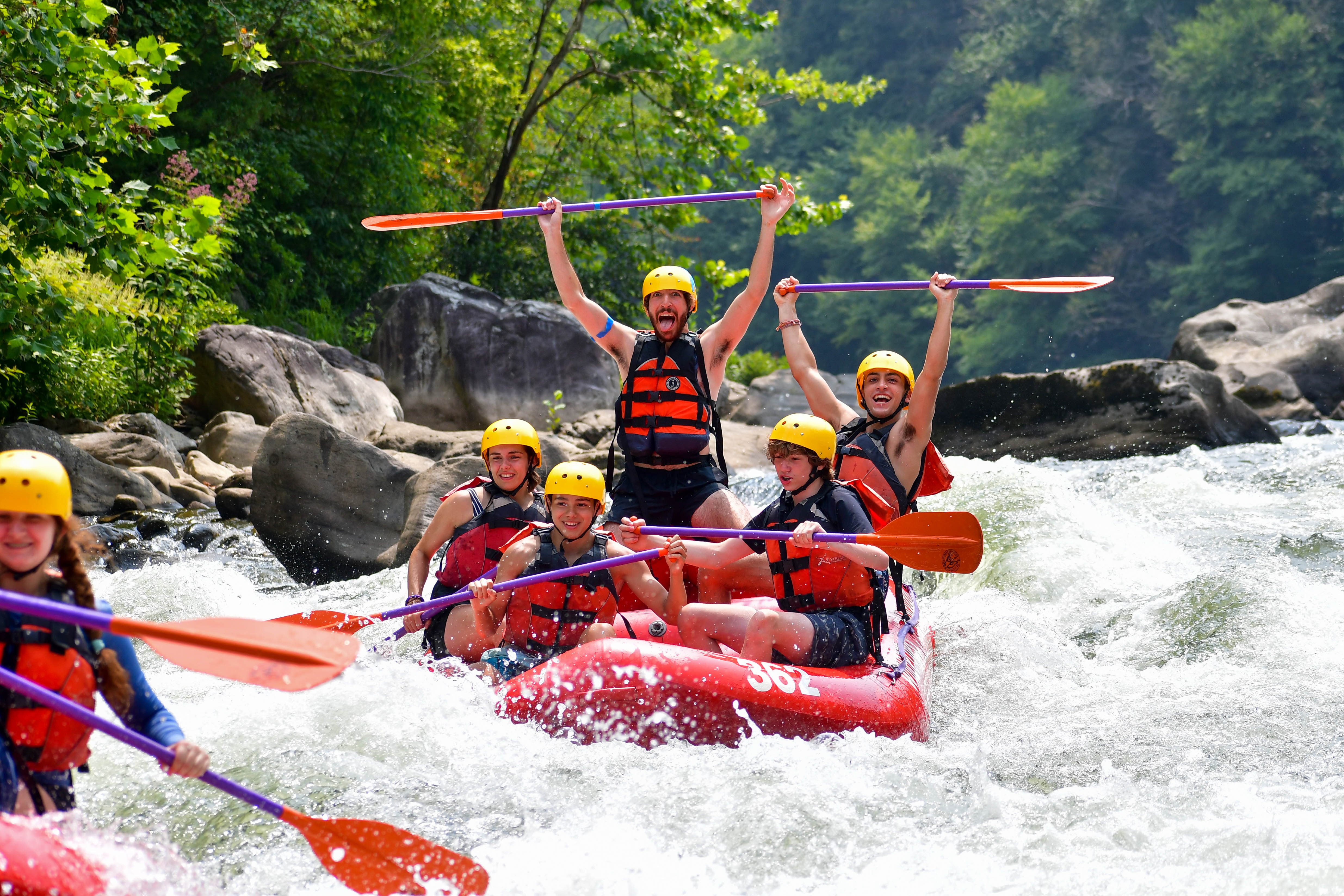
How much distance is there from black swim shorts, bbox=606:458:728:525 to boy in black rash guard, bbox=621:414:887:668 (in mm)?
362

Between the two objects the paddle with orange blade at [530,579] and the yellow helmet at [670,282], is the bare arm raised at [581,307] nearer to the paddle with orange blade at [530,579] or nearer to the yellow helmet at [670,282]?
the yellow helmet at [670,282]

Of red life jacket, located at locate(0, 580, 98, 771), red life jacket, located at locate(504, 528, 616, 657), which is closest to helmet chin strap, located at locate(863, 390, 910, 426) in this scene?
red life jacket, located at locate(504, 528, 616, 657)

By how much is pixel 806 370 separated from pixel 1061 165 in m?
26.9

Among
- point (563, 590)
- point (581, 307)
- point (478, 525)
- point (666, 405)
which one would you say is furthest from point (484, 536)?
point (581, 307)

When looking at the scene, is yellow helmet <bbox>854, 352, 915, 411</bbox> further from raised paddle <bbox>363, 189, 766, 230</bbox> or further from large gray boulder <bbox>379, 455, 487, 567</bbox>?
large gray boulder <bbox>379, 455, 487, 567</bbox>

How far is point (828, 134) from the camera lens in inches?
1439

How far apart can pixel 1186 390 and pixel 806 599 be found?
807cm

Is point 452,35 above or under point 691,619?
above

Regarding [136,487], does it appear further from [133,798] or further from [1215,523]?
[1215,523]

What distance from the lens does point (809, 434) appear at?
4258 mm

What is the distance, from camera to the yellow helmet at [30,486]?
2545 mm

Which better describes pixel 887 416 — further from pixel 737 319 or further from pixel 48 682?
pixel 48 682

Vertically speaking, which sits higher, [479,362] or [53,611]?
[53,611]

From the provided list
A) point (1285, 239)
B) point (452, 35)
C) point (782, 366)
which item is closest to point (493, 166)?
point (452, 35)
